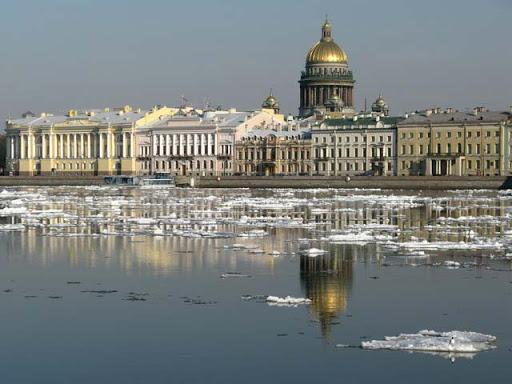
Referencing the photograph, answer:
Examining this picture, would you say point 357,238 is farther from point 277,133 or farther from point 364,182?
point 277,133

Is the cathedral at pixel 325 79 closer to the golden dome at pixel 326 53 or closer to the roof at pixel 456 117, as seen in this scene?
the golden dome at pixel 326 53

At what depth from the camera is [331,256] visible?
21.8 m

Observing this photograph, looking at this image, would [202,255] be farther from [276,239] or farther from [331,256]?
[276,239]

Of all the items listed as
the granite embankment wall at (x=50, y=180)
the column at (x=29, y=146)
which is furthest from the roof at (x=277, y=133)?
the column at (x=29, y=146)

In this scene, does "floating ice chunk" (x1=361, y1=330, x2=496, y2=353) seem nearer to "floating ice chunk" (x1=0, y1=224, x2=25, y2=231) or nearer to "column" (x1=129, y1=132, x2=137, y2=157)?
"floating ice chunk" (x1=0, y1=224, x2=25, y2=231)

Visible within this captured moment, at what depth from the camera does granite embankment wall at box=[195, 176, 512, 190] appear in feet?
223

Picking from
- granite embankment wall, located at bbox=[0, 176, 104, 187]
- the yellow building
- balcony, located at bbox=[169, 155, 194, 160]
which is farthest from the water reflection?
the yellow building

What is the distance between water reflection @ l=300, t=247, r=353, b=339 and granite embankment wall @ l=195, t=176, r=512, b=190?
152 feet

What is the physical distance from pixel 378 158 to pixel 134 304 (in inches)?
2623

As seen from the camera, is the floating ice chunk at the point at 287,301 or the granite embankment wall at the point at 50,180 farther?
the granite embankment wall at the point at 50,180

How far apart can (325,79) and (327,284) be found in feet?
281

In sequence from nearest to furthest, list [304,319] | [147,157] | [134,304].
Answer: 1. [304,319]
2. [134,304]
3. [147,157]

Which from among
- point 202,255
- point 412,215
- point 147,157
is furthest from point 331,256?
point 147,157

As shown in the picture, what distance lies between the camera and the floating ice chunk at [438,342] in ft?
41.7
